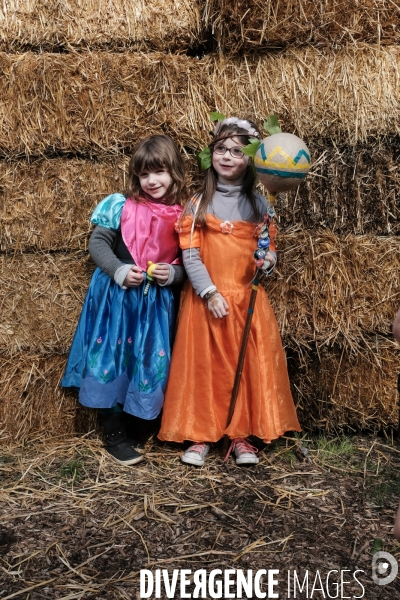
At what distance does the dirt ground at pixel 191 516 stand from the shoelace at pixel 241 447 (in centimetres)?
6

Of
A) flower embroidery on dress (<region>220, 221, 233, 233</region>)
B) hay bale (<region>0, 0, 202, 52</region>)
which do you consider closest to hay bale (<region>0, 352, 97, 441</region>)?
flower embroidery on dress (<region>220, 221, 233, 233</region>)

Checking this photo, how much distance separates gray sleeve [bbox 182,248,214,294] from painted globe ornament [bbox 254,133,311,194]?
0.51 meters

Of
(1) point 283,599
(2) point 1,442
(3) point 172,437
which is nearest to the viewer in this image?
(1) point 283,599

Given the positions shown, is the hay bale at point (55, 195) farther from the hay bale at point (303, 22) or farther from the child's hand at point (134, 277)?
the hay bale at point (303, 22)

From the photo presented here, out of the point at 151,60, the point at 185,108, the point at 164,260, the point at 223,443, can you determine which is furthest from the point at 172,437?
the point at 151,60

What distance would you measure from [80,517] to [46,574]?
417mm

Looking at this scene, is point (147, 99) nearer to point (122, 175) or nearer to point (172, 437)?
point (122, 175)

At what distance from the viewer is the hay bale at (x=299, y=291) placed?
11.1 ft

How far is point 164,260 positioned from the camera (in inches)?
132

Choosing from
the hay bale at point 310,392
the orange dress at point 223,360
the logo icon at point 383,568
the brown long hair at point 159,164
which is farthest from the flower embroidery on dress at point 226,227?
the logo icon at point 383,568

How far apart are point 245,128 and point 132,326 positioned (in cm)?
107

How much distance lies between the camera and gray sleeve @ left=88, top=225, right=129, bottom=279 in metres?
3.26

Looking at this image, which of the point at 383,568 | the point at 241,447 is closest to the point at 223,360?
the point at 241,447

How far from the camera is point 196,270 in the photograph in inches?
126
